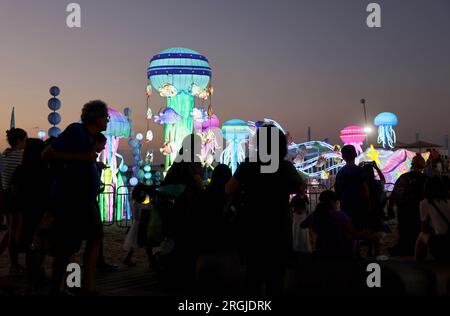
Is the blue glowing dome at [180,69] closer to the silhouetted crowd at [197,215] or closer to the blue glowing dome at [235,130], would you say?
the blue glowing dome at [235,130]

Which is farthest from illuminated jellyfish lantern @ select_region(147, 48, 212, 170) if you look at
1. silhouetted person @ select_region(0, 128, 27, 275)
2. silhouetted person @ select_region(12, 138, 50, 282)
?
silhouetted person @ select_region(12, 138, 50, 282)

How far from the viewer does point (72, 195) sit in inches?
217

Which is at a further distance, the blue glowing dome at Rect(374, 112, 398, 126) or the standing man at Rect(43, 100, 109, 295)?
the blue glowing dome at Rect(374, 112, 398, 126)

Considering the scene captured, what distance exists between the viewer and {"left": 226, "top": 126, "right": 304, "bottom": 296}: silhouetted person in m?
4.73

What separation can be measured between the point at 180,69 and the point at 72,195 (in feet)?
78.9

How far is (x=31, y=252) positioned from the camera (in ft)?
22.2

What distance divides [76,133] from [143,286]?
7.20ft

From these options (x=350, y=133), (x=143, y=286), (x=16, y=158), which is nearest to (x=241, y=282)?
(x=143, y=286)

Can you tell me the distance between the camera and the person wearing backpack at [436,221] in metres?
6.52

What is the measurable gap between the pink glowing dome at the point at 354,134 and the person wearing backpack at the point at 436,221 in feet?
107

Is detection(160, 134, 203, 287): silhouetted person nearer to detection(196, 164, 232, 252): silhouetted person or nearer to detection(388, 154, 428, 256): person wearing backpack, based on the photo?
detection(196, 164, 232, 252): silhouetted person

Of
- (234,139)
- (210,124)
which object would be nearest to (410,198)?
(210,124)

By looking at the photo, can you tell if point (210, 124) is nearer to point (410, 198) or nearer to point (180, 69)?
point (180, 69)
